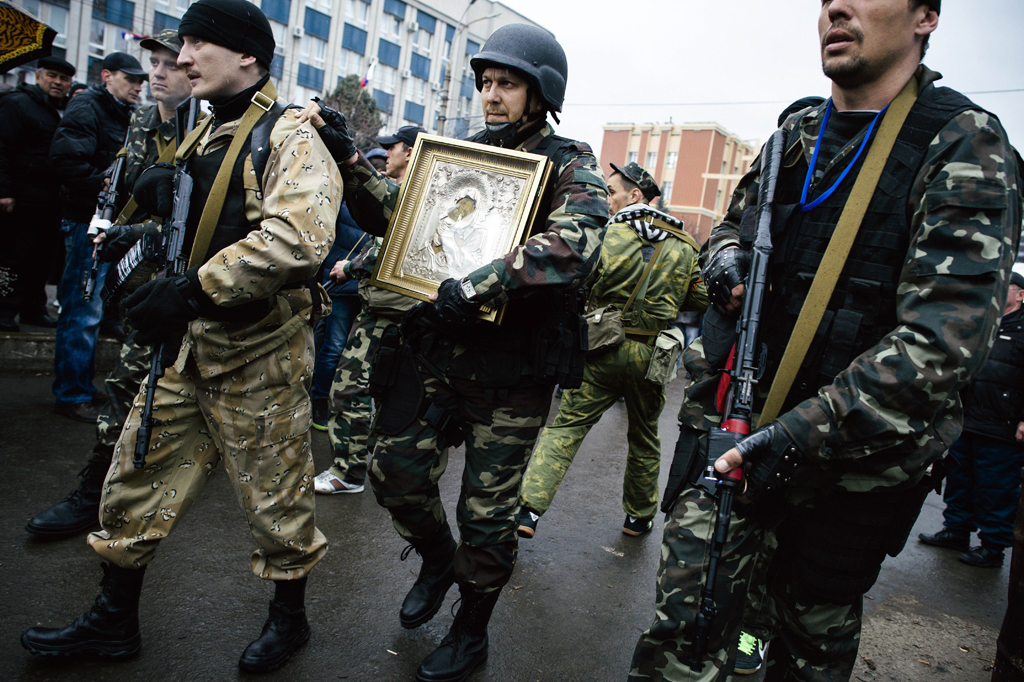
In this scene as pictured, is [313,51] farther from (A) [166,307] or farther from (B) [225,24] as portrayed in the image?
(A) [166,307]

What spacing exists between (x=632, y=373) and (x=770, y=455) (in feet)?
8.11

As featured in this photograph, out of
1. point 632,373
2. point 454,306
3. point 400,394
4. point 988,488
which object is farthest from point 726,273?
point 988,488

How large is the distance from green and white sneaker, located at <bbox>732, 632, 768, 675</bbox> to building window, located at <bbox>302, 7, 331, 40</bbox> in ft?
123

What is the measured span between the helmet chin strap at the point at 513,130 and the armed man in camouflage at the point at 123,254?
152cm

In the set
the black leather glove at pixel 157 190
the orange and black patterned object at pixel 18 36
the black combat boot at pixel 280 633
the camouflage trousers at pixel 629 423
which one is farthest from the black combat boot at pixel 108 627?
the orange and black patterned object at pixel 18 36

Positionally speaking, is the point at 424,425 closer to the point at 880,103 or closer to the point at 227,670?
the point at 227,670

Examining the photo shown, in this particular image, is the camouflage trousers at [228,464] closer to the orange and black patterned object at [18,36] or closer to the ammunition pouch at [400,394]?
the ammunition pouch at [400,394]

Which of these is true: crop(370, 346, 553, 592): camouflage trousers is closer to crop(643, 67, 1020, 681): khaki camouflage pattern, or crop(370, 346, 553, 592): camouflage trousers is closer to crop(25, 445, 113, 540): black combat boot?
crop(643, 67, 1020, 681): khaki camouflage pattern

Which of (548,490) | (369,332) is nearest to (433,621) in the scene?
(548,490)

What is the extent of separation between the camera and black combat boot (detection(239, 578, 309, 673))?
8.14ft

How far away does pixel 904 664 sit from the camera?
10.9ft

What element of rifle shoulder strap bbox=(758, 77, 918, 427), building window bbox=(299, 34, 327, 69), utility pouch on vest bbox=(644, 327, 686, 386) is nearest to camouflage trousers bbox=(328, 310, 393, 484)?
utility pouch on vest bbox=(644, 327, 686, 386)

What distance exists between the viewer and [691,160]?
191ft

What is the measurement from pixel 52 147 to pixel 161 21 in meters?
30.2
